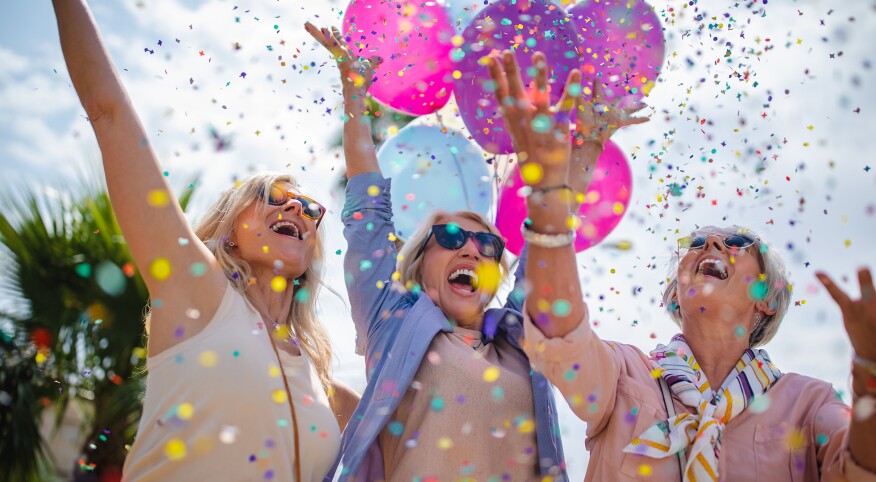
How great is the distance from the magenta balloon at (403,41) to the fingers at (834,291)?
1.87 metres

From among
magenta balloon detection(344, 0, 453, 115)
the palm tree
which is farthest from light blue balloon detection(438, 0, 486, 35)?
the palm tree

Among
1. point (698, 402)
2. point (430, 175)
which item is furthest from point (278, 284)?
point (698, 402)

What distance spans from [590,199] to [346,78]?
1.18 metres

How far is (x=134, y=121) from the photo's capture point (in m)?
2.06

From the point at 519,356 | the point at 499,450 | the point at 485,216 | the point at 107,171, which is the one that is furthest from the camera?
the point at 485,216

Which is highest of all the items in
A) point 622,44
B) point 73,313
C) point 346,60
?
point 622,44

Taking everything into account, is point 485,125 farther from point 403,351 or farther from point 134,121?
point 134,121

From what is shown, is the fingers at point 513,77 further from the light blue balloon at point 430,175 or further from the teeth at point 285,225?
the light blue balloon at point 430,175

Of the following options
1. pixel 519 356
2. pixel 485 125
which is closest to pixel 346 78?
pixel 485 125

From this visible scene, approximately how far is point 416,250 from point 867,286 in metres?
1.74

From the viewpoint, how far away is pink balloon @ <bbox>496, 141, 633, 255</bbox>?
315 centimetres

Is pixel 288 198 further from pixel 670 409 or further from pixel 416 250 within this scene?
pixel 670 409

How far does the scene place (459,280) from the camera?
2996mm

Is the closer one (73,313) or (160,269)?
(160,269)
